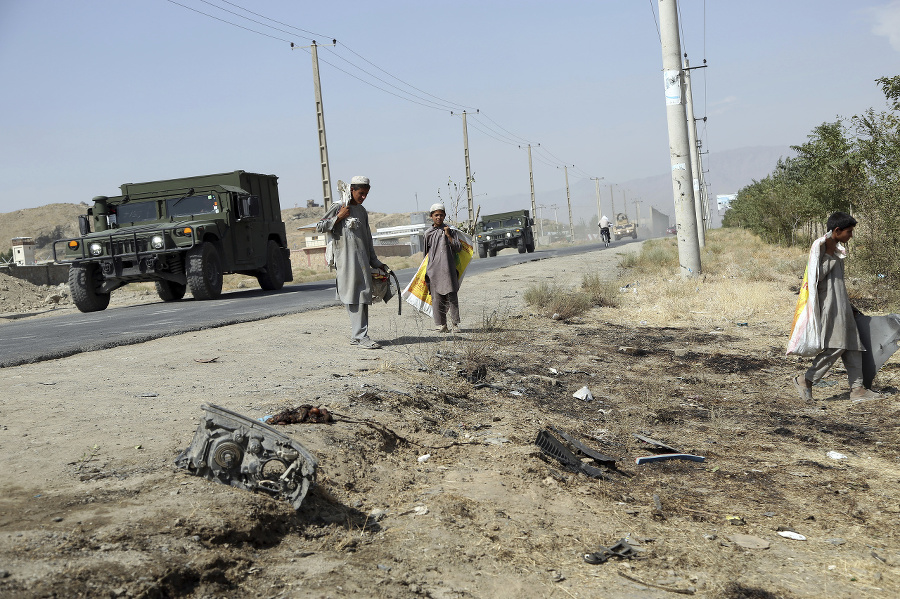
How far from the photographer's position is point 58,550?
2988mm

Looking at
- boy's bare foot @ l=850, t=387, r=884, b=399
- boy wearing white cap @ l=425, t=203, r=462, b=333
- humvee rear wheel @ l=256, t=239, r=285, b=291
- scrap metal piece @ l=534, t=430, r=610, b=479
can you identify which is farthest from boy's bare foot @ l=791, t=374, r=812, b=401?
humvee rear wheel @ l=256, t=239, r=285, b=291

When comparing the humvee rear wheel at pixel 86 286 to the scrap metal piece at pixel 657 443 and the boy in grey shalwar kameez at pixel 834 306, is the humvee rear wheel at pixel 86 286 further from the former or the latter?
the boy in grey shalwar kameez at pixel 834 306

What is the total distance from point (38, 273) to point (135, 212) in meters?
19.2

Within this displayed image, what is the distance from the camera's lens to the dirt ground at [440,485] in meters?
3.23

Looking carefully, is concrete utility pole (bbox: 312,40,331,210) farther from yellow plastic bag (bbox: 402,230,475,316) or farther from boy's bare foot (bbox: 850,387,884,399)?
boy's bare foot (bbox: 850,387,884,399)

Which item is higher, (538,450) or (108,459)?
(108,459)

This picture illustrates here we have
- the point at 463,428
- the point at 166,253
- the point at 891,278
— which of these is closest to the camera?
the point at 463,428

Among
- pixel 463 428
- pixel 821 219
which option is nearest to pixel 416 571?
pixel 463 428

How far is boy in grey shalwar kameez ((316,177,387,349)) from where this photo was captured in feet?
26.6

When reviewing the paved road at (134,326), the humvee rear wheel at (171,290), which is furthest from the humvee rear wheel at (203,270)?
the humvee rear wheel at (171,290)

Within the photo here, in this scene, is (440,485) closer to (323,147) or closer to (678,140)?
(678,140)

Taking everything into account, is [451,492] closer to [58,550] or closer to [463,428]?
[463,428]

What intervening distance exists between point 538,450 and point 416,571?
1.96 m

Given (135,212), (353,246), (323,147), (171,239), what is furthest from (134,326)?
(323,147)
